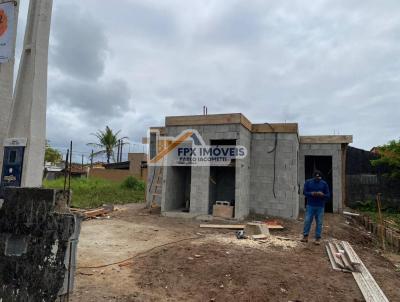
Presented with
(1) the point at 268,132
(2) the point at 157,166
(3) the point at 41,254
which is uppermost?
(1) the point at 268,132

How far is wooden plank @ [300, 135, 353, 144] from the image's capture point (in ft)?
40.5

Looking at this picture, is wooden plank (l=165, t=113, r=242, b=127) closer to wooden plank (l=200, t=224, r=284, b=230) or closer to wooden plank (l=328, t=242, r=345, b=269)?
wooden plank (l=200, t=224, r=284, b=230)

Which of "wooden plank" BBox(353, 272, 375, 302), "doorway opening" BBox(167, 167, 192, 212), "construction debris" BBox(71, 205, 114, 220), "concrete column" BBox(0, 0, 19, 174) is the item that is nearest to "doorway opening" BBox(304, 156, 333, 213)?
"doorway opening" BBox(167, 167, 192, 212)

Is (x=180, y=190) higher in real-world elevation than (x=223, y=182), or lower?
lower

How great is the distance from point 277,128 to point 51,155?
27.0 m

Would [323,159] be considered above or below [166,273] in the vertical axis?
above

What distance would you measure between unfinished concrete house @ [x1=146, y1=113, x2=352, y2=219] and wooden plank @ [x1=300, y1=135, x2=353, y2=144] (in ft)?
7.53

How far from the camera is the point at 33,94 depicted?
3.67m

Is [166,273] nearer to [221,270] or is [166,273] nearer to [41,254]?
[221,270]

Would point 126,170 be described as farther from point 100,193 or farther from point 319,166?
point 319,166

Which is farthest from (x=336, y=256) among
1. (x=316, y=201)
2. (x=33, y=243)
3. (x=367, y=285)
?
(x=33, y=243)

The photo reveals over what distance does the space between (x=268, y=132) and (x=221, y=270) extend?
21.9ft

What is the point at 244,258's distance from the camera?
5.61 m

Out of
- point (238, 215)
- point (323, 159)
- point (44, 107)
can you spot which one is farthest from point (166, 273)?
point (323, 159)
